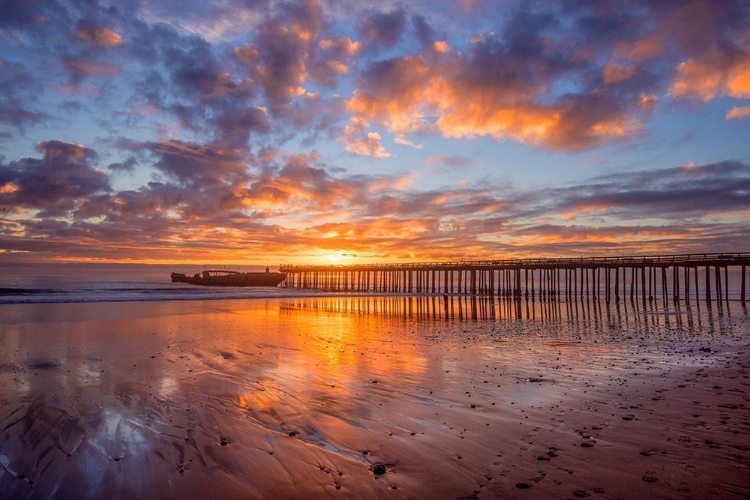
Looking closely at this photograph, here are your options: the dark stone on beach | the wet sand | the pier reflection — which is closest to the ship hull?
the pier reflection

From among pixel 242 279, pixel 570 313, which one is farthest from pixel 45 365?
pixel 242 279

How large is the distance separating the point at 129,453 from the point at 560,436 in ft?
16.5

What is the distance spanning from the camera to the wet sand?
414 cm

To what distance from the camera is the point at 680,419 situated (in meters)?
5.99

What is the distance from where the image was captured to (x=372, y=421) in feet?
19.9

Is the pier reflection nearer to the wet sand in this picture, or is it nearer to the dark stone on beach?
the wet sand

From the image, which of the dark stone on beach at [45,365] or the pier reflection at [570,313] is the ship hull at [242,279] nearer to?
the pier reflection at [570,313]

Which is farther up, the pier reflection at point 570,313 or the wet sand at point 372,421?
the wet sand at point 372,421

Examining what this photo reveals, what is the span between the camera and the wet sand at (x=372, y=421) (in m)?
4.14

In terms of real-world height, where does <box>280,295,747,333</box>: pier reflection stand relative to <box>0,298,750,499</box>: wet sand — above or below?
below

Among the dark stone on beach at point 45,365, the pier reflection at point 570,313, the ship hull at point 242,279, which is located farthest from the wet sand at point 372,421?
the ship hull at point 242,279

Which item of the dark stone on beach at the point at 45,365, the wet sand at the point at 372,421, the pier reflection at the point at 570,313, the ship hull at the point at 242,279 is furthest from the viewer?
the ship hull at the point at 242,279

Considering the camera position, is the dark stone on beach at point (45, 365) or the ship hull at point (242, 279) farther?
the ship hull at point (242, 279)

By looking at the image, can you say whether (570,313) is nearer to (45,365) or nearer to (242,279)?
(45,365)
